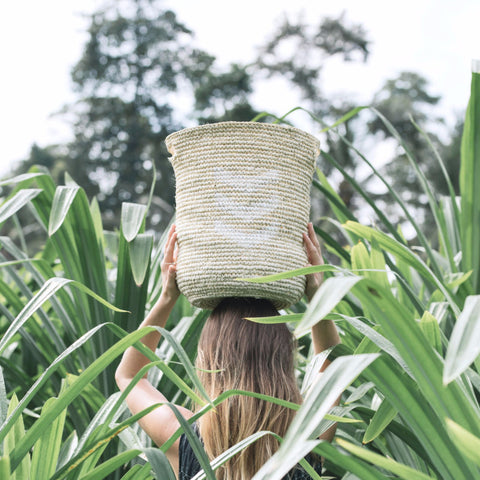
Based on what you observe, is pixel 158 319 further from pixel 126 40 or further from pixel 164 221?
pixel 126 40

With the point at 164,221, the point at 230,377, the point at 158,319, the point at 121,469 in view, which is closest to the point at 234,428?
the point at 230,377

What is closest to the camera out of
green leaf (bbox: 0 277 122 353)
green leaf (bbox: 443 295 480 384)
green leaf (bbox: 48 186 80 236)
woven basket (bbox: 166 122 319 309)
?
green leaf (bbox: 443 295 480 384)

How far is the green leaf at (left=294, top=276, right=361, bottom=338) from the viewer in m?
0.50

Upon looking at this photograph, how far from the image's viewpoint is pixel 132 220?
4.10 feet

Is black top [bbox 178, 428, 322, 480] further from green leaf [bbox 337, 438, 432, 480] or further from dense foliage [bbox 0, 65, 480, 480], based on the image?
green leaf [bbox 337, 438, 432, 480]

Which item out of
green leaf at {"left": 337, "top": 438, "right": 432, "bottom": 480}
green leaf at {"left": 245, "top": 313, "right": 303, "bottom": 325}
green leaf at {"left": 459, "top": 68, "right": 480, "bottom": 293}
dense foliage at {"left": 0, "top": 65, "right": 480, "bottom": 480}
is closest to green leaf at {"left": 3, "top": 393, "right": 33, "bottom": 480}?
dense foliage at {"left": 0, "top": 65, "right": 480, "bottom": 480}

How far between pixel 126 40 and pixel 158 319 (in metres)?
25.3

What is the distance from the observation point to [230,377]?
3.24 ft

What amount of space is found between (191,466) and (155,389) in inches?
5.7

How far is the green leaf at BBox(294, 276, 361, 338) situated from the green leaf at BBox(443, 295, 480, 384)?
0.09m

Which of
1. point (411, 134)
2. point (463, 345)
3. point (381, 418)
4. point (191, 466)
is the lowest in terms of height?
point (411, 134)

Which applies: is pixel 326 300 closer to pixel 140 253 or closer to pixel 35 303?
pixel 35 303

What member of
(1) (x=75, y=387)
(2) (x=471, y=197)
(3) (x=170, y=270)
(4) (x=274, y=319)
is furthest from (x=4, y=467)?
(2) (x=471, y=197)

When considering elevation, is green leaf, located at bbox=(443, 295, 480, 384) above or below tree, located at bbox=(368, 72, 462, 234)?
above
